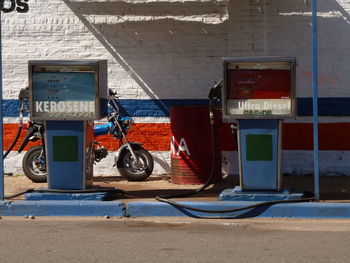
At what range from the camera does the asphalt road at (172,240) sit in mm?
7383

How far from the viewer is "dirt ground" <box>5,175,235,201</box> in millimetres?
10714

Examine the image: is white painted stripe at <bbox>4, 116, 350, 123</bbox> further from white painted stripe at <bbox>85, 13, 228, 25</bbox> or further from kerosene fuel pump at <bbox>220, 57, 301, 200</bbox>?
kerosene fuel pump at <bbox>220, 57, 301, 200</bbox>

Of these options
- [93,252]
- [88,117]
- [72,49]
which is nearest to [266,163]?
[88,117]

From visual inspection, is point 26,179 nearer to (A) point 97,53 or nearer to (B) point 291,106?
(A) point 97,53

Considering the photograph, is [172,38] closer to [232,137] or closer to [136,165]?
[232,137]

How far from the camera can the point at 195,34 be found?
12750 mm

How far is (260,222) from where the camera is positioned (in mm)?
9359

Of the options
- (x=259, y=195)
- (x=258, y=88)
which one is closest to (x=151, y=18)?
(x=258, y=88)

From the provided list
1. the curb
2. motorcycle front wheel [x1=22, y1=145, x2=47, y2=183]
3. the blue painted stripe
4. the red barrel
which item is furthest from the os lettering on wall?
the curb

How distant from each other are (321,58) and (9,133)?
523cm

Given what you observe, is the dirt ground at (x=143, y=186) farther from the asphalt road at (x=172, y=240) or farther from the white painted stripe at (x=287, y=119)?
the asphalt road at (x=172, y=240)

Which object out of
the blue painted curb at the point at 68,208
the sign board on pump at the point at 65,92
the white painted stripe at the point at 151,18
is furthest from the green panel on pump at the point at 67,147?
the white painted stripe at the point at 151,18

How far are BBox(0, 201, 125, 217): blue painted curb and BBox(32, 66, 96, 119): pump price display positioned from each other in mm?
1075

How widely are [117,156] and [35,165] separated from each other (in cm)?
128
